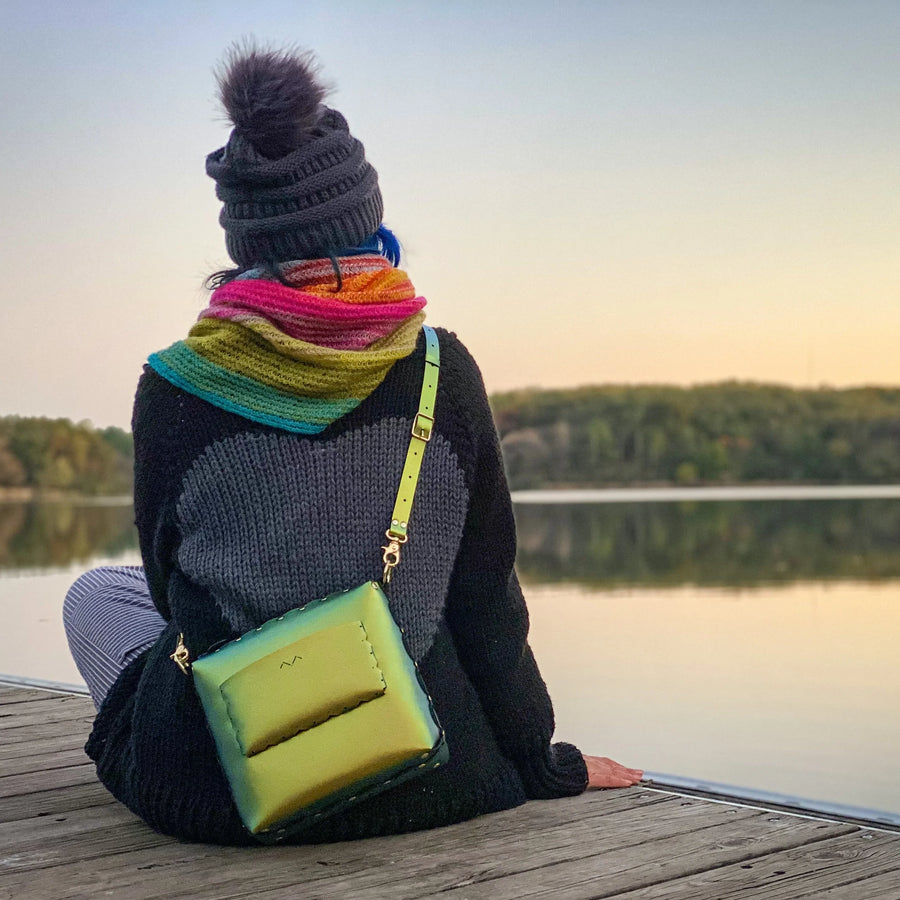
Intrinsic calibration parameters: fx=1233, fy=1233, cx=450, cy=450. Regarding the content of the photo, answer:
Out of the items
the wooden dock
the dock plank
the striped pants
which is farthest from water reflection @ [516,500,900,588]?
the dock plank

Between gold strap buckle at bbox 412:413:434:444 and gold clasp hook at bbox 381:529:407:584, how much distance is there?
5.3 inches

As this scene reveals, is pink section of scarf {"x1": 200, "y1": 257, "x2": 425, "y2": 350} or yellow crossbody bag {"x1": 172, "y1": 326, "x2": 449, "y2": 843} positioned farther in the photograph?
pink section of scarf {"x1": 200, "y1": 257, "x2": 425, "y2": 350}

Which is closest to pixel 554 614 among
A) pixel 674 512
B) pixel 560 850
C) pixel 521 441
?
pixel 521 441

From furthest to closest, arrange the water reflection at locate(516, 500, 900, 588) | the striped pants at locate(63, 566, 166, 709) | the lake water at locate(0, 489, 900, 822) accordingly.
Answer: the water reflection at locate(516, 500, 900, 588), the lake water at locate(0, 489, 900, 822), the striped pants at locate(63, 566, 166, 709)

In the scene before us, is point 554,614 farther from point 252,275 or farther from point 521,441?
point 252,275

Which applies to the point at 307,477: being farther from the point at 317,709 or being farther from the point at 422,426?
the point at 317,709

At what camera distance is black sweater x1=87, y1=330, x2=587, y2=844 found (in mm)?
1605

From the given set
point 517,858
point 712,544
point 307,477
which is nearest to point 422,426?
point 307,477

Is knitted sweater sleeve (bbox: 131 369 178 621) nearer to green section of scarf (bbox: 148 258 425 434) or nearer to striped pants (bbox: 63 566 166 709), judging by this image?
green section of scarf (bbox: 148 258 425 434)

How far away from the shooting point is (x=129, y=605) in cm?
207

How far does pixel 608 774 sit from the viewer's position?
1.99 m

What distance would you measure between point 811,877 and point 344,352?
88 cm

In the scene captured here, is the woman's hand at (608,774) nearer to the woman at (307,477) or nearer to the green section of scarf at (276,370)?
the woman at (307,477)

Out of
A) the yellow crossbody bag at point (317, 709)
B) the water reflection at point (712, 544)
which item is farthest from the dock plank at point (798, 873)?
the water reflection at point (712, 544)
